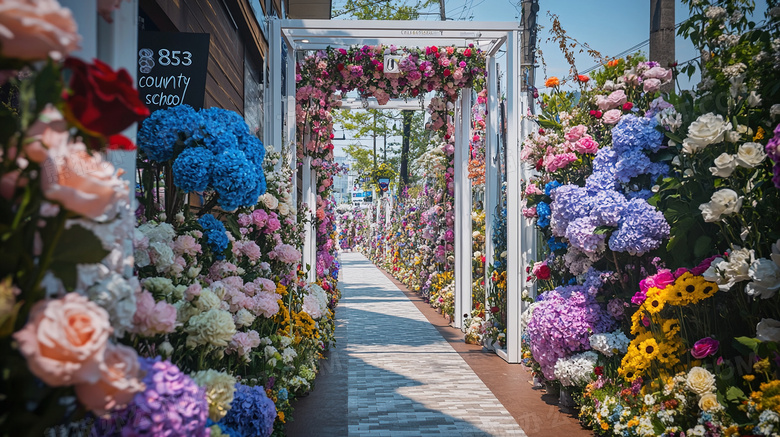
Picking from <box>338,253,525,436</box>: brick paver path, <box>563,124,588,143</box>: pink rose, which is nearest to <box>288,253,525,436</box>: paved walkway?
<box>338,253,525,436</box>: brick paver path

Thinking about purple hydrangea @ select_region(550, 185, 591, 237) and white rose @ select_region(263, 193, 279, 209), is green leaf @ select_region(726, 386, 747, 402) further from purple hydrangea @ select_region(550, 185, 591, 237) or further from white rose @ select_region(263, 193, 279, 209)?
white rose @ select_region(263, 193, 279, 209)

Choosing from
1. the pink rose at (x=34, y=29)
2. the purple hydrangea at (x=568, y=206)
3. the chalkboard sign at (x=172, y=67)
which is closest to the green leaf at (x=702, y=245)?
the purple hydrangea at (x=568, y=206)

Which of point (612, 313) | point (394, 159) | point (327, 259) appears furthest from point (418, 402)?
point (394, 159)

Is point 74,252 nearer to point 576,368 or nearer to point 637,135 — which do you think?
point 637,135

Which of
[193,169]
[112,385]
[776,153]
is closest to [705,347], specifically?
[776,153]

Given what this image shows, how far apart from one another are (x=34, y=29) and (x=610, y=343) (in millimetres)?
3796

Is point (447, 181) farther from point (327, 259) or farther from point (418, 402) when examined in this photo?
point (418, 402)

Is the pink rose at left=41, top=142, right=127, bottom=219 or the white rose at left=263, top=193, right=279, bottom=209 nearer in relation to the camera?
the pink rose at left=41, top=142, right=127, bottom=219

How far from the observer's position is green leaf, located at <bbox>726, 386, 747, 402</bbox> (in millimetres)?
2852

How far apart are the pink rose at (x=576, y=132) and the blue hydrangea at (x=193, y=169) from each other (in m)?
2.76

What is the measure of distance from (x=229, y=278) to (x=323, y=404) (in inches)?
80.3

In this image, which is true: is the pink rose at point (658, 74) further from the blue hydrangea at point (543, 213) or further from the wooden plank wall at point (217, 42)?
the wooden plank wall at point (217, 42)

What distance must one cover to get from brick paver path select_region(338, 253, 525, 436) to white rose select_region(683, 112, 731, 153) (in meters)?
2.11

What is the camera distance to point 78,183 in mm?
996
